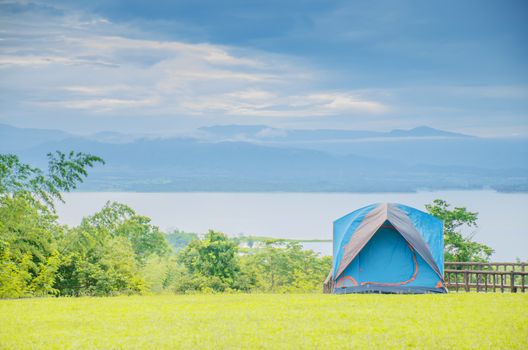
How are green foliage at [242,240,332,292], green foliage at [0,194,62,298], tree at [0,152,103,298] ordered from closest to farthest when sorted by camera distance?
green foliage at [0,194,62,298]
tree at [0,152,103,298]
green foliage at [242,240,332,292]

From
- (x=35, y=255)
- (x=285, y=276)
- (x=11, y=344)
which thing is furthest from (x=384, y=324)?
(x=285, y=276)

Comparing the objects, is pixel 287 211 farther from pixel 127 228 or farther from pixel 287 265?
pixel 127 228

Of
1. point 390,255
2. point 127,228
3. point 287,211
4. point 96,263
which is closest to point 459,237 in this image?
point 390,255

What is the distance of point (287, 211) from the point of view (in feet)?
445

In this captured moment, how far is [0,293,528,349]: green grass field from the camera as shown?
1090 centimetres

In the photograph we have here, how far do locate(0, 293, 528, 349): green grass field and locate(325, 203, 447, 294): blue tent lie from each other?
1.46m

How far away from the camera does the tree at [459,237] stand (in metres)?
28.8

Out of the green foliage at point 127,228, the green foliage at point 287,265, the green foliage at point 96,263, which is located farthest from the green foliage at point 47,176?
the green foliage at point 287,265

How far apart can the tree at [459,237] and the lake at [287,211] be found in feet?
1.73

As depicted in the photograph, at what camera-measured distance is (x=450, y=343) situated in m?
10.8

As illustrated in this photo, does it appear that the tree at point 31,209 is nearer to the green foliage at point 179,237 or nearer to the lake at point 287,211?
the lake at point 287,211

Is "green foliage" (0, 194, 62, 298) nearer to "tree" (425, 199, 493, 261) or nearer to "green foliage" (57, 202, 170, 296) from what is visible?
"green foliage" (57, 202, 170, 296)

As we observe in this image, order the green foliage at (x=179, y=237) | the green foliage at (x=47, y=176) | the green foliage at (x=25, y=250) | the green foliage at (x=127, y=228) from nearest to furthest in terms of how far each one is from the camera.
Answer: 1. the green foliage at (x=25, y=250)
2. the green foliage at (x=47, y=176)
3. the green foliage at (x=127, y=228)
4. the green foliage at (x=179, y=237)

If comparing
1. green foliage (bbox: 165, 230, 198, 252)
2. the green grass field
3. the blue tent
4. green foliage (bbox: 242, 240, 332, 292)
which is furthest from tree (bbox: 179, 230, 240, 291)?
green foliage (bbox: 165, 230, 198, 252)
